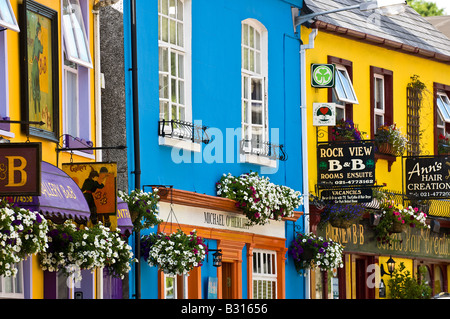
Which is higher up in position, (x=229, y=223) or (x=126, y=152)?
(x=126, y=152)

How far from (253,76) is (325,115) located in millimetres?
1939

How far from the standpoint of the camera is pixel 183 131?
17.5 m

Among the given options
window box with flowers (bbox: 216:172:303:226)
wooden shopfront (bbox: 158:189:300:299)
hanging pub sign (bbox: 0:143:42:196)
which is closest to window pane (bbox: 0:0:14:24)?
hanging pub sign (bbox: 0:143:42:196)

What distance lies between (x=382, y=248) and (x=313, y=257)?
11.4 ft

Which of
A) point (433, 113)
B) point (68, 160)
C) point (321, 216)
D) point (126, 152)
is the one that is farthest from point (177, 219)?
point (433, 113)

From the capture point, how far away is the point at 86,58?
1484 cm

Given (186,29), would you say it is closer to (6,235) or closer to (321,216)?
(321,216)

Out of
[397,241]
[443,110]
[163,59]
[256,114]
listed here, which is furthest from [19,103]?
[443,110]

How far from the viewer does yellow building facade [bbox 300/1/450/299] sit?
71.5ft

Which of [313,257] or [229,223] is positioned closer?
[229,223]

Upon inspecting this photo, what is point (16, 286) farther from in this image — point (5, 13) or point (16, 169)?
point (5, 13)

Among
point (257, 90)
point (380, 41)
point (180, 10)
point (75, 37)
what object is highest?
point (380, 41)

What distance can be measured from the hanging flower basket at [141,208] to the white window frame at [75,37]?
6.15ft
